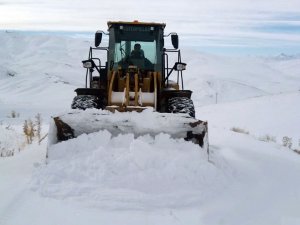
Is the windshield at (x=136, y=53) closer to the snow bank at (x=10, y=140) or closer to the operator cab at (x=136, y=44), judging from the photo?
the operator cab at (x=136, y=44)

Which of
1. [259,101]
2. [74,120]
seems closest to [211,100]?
[259,101]

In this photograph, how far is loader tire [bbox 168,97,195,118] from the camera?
25.0 feet

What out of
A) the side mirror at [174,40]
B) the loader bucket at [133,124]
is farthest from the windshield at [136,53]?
the loader bucket at [133,124]

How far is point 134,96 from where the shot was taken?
775cm

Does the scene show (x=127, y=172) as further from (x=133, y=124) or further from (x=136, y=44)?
(x=136, y=44)

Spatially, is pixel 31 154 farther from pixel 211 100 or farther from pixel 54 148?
pixel 211 100

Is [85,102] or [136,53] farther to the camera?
[136,53]

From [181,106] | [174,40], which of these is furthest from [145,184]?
[174,40]

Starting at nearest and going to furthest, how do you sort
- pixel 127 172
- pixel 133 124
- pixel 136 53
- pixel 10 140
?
1. pixel 127 172
2. pixel 133 124
3. pixel 136 53
4. pixel 10 140

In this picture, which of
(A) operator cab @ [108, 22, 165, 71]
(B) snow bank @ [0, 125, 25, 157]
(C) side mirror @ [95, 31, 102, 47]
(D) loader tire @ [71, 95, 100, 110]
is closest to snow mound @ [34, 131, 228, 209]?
(D) loader tire @ [71, 95, 100, 110]

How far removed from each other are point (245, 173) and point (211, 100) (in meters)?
32.5

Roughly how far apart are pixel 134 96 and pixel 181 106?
0.77m

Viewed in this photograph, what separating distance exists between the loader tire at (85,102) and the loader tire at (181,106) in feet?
4.05

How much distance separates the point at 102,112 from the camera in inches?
253
